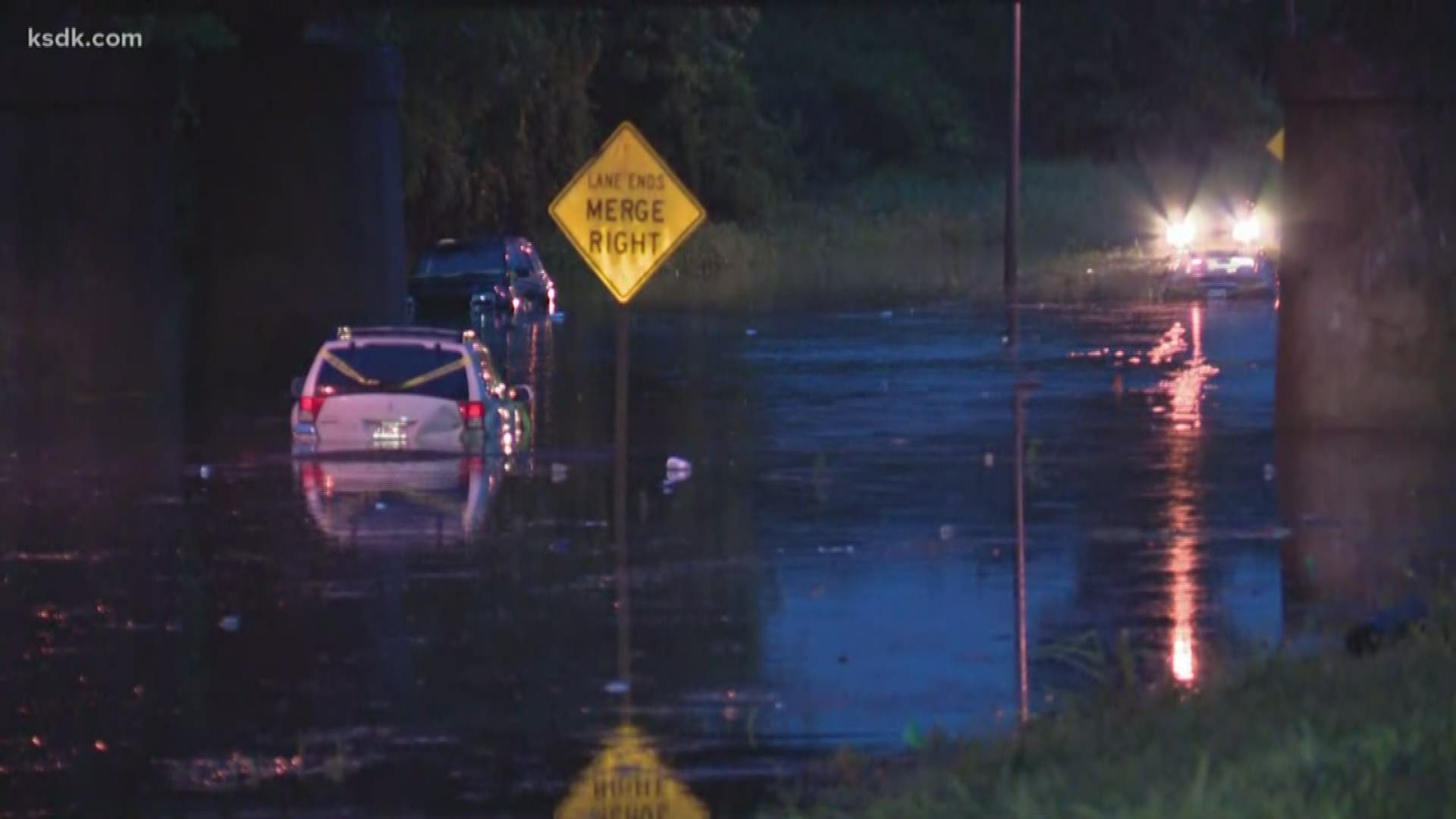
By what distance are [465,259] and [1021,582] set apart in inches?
1241

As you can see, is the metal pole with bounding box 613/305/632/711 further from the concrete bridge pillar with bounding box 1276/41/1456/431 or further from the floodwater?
the concrete bridge pillar with bounding box 1276/41/1456/431

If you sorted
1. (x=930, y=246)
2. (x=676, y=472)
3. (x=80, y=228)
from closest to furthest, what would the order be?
(x=676, y=472) < (x=80, y=228) < (x=930, y=246)

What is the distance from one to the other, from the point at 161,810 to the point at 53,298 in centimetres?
2153

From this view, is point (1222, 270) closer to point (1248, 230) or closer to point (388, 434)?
point (1248, 230)

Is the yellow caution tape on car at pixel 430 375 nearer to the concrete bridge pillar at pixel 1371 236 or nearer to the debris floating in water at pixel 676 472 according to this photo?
the debris floating in water at pixel 676 472

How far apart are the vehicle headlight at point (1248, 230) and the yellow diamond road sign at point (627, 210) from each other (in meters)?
38.3

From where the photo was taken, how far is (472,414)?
74.0ft

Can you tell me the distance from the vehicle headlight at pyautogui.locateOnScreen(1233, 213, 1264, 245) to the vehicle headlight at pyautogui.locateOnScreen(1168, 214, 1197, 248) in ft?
3.32

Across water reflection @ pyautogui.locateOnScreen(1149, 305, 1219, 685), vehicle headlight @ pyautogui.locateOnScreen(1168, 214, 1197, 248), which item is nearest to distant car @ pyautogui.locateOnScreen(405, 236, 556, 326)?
water reflection @ pyautogui.locateOnScreen(1149, 305, 1219, 685)

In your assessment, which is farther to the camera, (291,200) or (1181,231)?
(1181,231)

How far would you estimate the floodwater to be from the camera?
11492 mm

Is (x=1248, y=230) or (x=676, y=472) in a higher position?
(x=1248, y=230)

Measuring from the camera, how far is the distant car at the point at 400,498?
734 inches

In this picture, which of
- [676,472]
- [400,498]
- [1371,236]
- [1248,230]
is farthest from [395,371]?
[1248,230]
